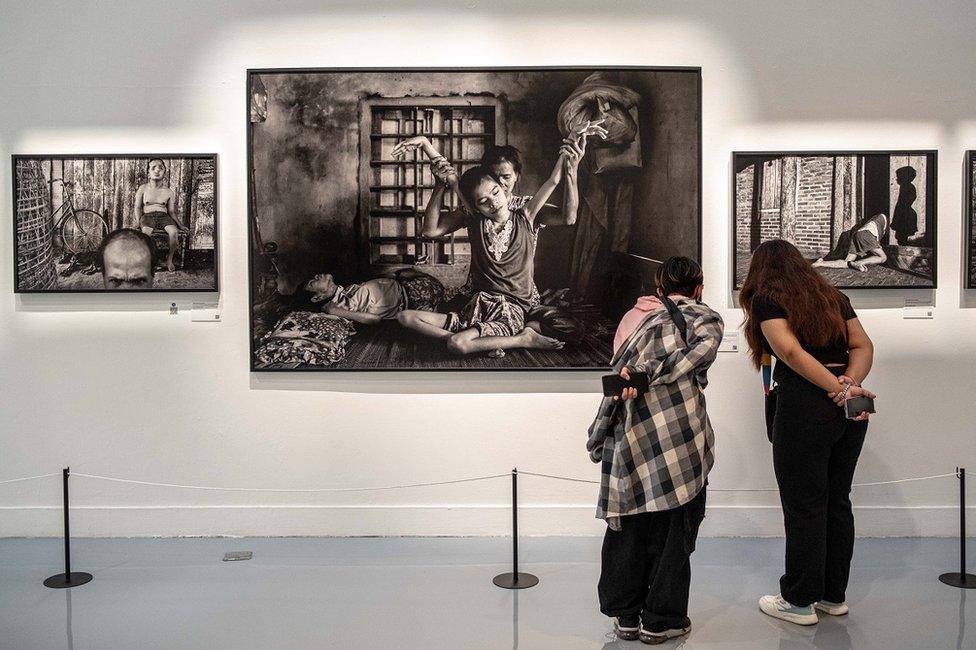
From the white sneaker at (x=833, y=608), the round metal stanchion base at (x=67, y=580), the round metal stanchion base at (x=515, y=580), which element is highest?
the white sneaker at (x=833, y=608)

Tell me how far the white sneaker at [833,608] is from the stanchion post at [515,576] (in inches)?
65.7

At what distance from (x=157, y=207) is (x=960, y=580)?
19.9ft

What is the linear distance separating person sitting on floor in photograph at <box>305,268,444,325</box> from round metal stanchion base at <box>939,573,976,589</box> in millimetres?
3828

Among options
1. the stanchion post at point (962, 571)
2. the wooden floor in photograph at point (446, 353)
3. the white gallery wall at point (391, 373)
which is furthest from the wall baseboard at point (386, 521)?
the wooden floor in photograph at point (446, 353)

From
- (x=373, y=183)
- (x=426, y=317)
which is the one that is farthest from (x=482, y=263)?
(x=373, y=183)

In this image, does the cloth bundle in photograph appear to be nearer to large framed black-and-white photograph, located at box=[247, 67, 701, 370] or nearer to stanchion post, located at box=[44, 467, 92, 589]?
large framed black-and-white photograph, located at box=[247, 67, 701, 370]

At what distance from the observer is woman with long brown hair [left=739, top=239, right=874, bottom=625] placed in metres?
4.12

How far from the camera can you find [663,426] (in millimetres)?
3971

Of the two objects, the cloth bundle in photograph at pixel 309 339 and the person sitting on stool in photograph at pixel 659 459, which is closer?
the person sitting on stool in photograph at pixel 659 459

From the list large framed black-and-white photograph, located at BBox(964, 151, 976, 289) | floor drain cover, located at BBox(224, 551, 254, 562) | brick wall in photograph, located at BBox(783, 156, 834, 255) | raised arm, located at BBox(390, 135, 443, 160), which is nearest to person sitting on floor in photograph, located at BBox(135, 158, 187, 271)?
raised arm, located at BBox(390, 135, 443, 160)

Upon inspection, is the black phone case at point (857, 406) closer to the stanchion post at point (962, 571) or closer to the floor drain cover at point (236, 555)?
the stanchion post at point (962, 571)

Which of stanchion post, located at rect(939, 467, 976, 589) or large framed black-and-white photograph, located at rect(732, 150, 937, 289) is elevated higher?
large framed black-and-white photograph, located at rect(732, 150, 937, 289)

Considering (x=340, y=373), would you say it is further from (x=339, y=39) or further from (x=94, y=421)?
(x=339, y=39)

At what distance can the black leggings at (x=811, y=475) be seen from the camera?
413 centimetres
